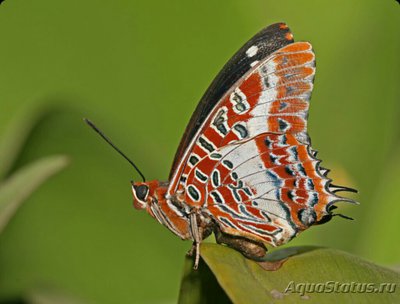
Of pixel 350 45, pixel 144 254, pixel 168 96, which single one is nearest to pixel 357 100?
pixel 350 45

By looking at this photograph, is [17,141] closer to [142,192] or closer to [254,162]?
[142,192]

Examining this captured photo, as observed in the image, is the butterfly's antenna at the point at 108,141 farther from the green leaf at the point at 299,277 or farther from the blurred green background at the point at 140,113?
the green leaf at the point at 299,277

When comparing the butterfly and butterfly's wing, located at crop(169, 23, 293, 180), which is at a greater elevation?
butterfly's wing, located at crop(169, 23, 293, 180)

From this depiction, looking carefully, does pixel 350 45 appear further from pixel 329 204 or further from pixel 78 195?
pixel 78 195

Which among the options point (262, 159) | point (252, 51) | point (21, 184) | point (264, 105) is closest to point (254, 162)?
point (262, 159)

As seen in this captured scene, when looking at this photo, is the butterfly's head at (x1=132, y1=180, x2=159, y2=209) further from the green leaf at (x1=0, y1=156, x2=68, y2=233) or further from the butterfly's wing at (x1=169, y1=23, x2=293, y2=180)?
the green leaf at (x1=0, y1=156, x2=68, y2=233)

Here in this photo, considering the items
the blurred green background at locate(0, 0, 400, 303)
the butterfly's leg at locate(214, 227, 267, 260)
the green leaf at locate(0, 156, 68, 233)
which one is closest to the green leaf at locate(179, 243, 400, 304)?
the butterfly's leg at locate(214, 227, 267, 260)

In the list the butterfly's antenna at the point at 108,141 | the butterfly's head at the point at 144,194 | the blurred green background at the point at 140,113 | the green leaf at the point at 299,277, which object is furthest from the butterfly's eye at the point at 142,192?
the green leaf at the point at 299,277

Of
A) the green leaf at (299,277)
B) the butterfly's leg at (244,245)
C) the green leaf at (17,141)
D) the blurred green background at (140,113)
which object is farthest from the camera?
the blurred green background at (140,113)
